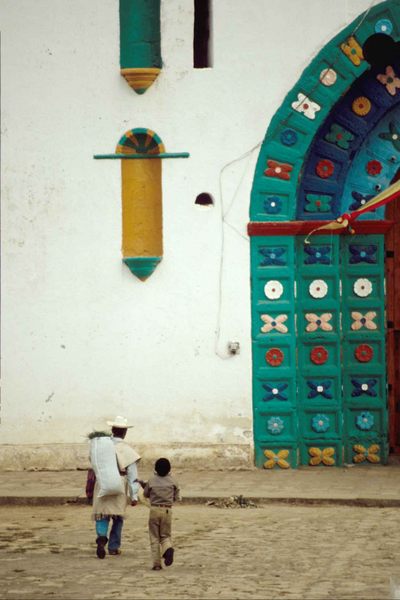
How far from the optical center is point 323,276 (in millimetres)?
18031

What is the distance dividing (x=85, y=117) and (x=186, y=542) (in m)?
6.15

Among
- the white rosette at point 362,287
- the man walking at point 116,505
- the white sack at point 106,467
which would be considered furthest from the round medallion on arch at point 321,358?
the white sack at point 106,467

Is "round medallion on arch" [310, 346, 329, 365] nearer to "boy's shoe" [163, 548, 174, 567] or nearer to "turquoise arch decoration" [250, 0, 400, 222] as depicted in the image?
"turquoise arch decoration" [250, 0, 400, 222]

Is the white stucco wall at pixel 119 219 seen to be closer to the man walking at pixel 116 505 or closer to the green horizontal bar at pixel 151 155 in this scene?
the green horizontal bar at pixel 151 155

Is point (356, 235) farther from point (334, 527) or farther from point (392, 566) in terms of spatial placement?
point (392, 566)

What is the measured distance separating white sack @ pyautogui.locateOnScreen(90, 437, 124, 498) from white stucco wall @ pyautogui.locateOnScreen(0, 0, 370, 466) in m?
4.92

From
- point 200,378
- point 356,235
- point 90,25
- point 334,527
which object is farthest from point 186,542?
point 90,25

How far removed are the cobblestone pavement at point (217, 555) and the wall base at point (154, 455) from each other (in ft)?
6.46

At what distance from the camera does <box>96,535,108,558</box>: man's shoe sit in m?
12.7

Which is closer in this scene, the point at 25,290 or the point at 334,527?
the point at 334,527

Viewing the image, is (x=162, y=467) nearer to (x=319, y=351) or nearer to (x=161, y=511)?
(x=161, y=511)

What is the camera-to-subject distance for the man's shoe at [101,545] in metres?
12.7

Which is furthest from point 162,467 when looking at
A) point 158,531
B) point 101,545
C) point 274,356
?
point 274,356

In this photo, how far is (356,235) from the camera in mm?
18094
